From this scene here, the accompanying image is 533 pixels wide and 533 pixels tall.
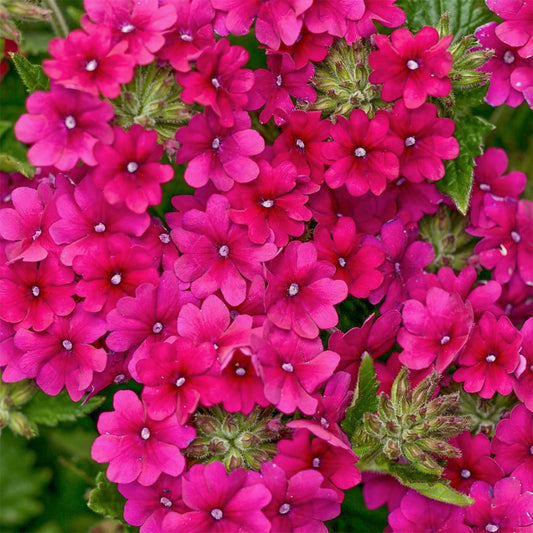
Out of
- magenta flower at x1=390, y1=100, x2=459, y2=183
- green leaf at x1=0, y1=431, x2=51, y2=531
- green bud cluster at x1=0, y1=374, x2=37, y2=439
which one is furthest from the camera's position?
green leaf at x1=0, y1=431, x2=51, y2=531

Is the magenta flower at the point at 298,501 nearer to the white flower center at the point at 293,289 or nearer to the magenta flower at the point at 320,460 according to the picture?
the magenta flower at the point at 320,460

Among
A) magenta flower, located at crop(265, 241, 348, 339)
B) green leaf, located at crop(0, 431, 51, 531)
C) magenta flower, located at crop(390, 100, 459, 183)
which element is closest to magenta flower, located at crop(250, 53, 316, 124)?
magenta flower, located at crop(390, 100, 459, 183)

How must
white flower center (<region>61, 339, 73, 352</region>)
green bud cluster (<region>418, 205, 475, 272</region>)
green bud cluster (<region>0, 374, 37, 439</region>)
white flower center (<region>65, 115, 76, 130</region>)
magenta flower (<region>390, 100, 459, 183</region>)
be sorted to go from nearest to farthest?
1. white flower center (<region>65, 115, 76, 130</region>)
2. white flower center (<region>61, 339, 73, 352</region>)
3. magenta flower (<region>390, 100, 459, 183</region>)
4. green bud cluster (<region>0, 374, 37, 439</region>)
5. green bud cluster (<region>418, 205, 475, 272</region>)

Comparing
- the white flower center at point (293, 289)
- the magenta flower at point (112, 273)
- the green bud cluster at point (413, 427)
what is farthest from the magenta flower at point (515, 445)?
the magenta flower at point (112, 273)

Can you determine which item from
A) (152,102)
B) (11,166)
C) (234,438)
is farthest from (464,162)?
(11,166)

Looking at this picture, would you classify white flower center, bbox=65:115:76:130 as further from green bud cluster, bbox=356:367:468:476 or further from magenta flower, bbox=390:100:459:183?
green bud cluster, bbox=356:367:468:476

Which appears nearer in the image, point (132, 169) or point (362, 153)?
point (132, 169)

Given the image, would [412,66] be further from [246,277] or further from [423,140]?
[246,277]
